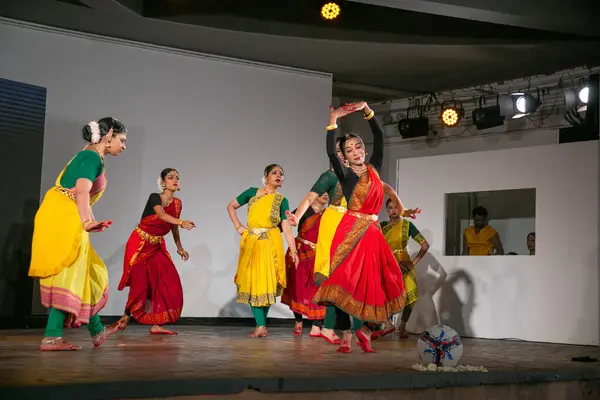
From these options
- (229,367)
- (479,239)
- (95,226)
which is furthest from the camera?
(479,239)

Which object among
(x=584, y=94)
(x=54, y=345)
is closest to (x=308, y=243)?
(x=54, y=345)

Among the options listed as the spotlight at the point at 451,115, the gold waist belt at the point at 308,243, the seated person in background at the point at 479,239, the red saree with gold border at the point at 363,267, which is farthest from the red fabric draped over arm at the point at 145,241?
the spotlight at the point at 451,115

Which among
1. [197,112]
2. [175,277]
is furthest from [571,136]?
[175,277]

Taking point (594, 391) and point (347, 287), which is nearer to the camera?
point (594, 391)

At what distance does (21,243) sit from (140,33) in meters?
2.42

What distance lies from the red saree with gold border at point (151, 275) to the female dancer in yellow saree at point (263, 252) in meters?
0.61

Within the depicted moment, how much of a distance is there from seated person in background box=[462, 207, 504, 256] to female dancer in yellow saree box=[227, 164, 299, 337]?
7.63 ft

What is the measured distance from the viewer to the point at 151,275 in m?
6.46

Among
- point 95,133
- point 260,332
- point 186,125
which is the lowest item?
point 260,332

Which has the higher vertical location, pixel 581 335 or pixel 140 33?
pixel 140 33

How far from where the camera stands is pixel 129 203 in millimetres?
8344

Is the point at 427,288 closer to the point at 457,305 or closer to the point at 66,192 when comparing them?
the point at 457,305

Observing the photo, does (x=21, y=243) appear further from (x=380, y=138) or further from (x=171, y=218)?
(x=380, y=138)

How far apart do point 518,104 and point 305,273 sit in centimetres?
314
